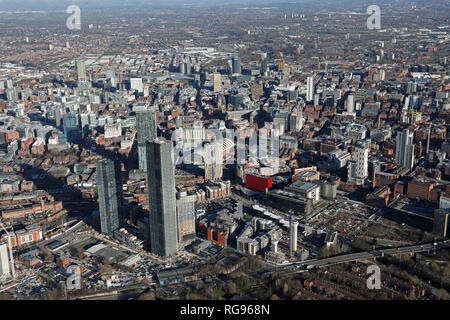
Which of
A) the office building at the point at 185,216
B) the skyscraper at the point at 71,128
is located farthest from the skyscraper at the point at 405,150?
the skyscraper at the point at 71,128

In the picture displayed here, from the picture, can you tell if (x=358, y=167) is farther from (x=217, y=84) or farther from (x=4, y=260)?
(x=217, y=84)

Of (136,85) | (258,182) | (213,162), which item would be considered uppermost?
(136,85)

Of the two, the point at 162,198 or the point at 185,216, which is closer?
the point at 162,198

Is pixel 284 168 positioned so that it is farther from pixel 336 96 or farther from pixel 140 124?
pixel 336 96

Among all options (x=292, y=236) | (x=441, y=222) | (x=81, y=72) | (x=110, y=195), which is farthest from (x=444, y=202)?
(x=81, y=72)

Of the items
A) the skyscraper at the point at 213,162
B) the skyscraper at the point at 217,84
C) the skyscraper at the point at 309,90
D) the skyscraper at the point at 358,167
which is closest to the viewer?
the skyscraper at the point at 358,167

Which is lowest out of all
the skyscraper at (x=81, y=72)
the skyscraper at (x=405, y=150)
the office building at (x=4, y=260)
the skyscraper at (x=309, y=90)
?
the office building at (x=4, y=260)

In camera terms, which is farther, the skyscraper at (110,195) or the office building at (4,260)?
the skyscraper at (110,195)

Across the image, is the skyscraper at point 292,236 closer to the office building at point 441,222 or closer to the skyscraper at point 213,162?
the office building at point 441,222
